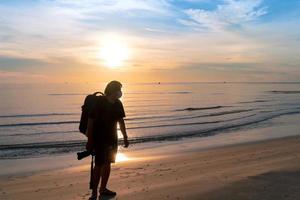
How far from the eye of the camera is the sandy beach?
6.59 meters

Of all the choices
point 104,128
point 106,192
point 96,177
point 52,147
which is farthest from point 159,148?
point 104,128

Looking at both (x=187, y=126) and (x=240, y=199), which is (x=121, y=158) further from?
(x=187, y=126)

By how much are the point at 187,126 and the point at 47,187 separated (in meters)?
17.2

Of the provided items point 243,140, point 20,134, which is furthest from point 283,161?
point 20,134

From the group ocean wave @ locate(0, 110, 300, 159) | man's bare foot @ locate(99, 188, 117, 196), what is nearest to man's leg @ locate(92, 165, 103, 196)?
man's bare foot @ locate(99, 188, 117, 196)

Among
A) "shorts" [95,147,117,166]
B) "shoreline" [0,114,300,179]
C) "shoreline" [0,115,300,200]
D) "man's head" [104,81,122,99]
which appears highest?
"man's head" [104,81,122,99]

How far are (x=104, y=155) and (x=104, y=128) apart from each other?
1.39ft

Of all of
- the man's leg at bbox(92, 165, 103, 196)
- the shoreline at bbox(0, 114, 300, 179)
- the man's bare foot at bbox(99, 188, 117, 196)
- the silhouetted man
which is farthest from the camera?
the shoreline at bbox(0, 114, 300, 179)

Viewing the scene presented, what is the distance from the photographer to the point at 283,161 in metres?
9.57

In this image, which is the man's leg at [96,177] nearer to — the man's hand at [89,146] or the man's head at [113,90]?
the man's hand at [89,146]

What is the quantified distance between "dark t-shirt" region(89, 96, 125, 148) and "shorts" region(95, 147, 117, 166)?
0.07 metres

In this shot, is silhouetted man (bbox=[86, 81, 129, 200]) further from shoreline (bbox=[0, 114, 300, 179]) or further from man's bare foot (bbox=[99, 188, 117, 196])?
shoreline (bbox=[0, 114, 300, 179])

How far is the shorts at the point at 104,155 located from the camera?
6.21 m

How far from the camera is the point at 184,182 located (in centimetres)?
754
